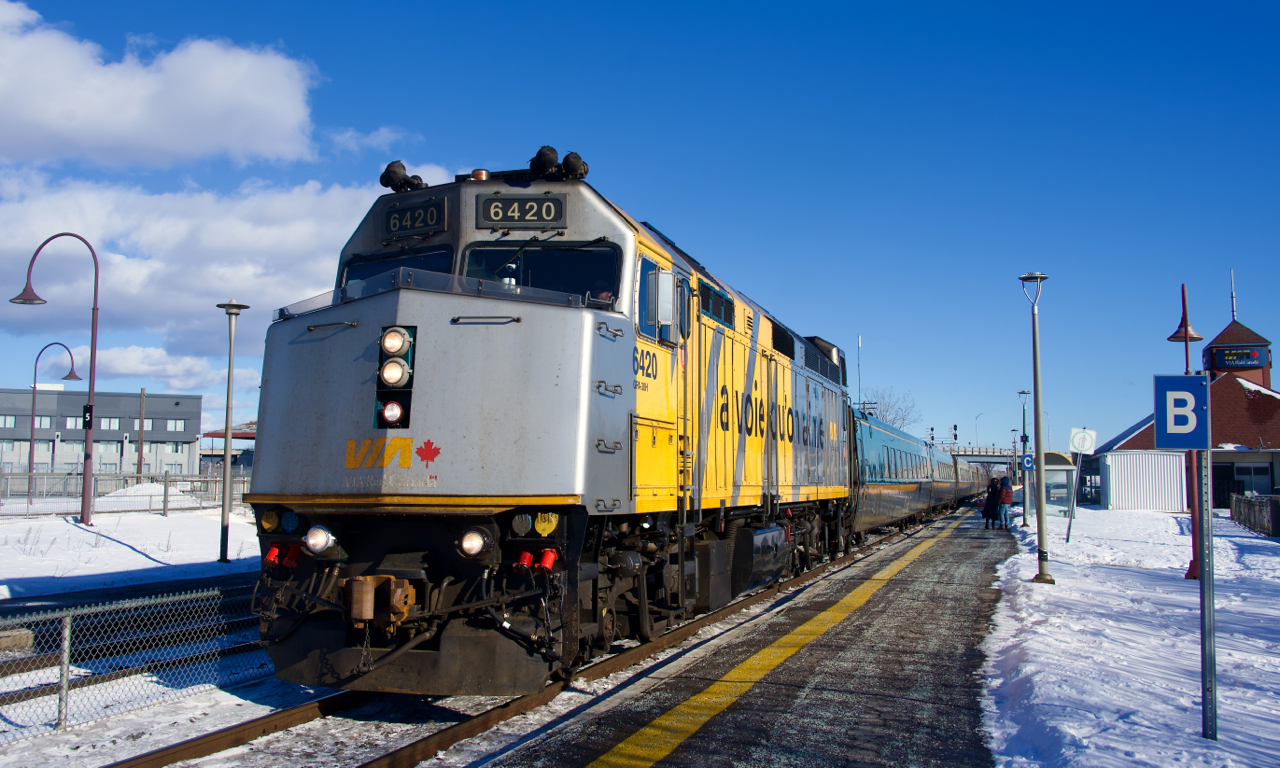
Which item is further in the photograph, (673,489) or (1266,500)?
(1266,500)

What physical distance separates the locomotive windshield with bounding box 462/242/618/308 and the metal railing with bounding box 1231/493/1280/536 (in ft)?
80.6

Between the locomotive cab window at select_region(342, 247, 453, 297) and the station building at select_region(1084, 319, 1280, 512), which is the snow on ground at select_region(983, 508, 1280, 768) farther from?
the station building at select_region(1084, 319, 1280, 512)

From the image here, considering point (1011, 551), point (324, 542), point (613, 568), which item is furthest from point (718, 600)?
point (1011, 551)

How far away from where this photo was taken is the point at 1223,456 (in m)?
44.1

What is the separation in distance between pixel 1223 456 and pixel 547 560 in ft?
162

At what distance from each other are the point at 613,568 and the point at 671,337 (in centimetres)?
206

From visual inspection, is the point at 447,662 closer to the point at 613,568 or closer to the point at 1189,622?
the point at 613,568

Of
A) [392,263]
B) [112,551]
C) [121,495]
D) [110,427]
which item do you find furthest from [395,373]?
[110,427]

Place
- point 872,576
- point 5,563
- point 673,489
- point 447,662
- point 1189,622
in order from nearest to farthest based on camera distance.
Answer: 1. point 447,662
2. point 673,489
3. point 1189,622
4. point 872,576
5. point 5,563

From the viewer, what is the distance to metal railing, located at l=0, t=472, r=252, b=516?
2655 cm

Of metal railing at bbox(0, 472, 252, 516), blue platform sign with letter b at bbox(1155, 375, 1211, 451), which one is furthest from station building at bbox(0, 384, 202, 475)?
blue platform sign with letter b at bbox(1155, 375, 1211, 451)

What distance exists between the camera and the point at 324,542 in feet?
18.3

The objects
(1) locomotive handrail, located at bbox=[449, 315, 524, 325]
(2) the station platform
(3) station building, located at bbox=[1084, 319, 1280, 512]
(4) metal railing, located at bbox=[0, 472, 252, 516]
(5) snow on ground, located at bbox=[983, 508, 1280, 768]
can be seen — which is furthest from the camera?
(3) station building, located at bbox=[1084, 319, 1280, 512]

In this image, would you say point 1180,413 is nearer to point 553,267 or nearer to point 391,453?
point 553,267
